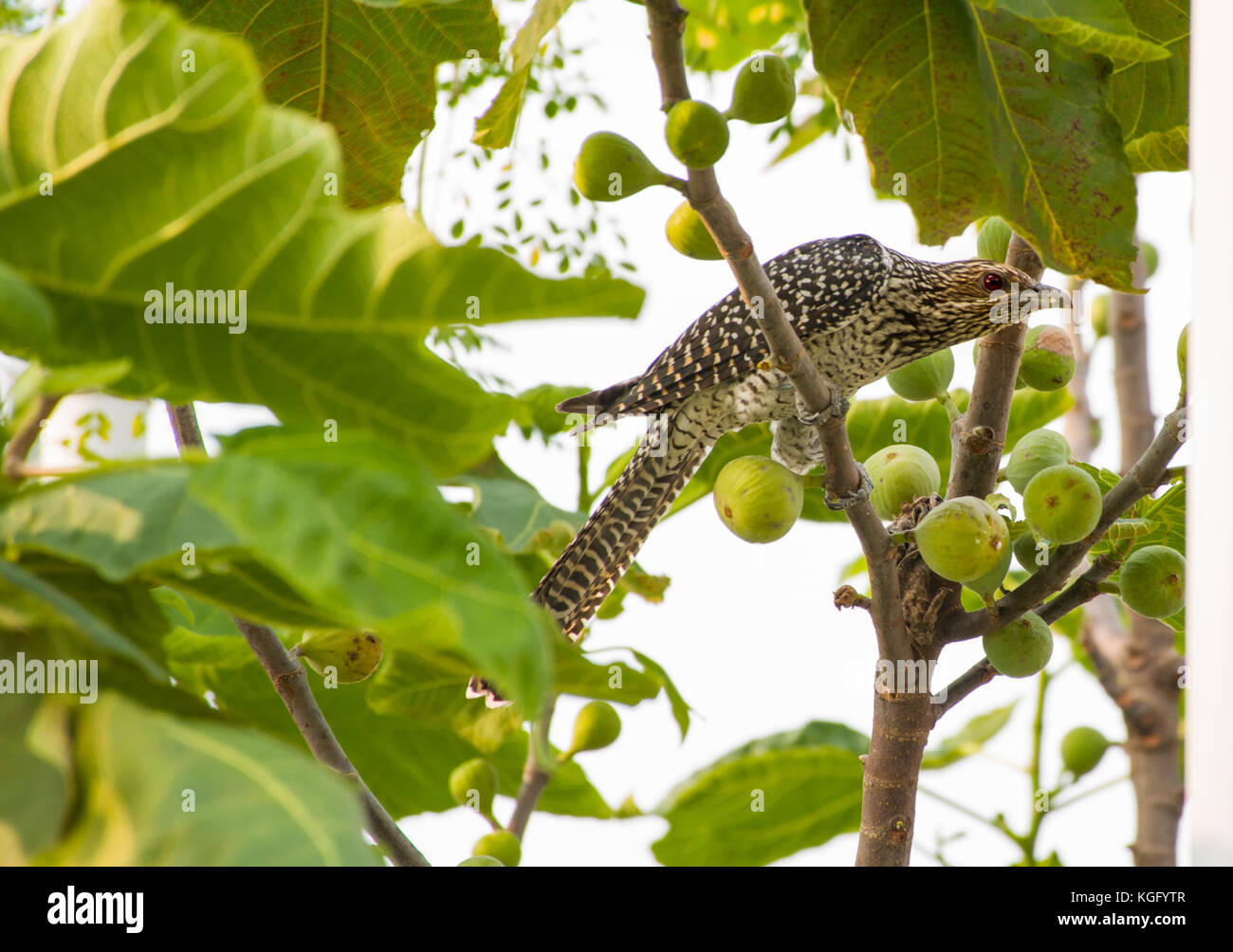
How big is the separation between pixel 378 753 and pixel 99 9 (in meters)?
1.45

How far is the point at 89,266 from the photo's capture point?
51cm

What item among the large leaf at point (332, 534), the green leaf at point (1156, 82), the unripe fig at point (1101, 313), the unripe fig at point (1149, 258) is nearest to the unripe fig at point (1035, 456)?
the green leaf at point (1156, 82)

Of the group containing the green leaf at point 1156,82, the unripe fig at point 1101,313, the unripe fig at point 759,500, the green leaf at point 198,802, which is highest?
the unripe fig at point 1101,313

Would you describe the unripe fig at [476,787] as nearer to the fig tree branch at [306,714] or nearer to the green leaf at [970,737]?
the fig tree branch at [306,714]

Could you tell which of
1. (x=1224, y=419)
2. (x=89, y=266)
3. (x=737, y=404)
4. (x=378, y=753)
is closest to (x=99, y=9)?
(x=89, y=266)

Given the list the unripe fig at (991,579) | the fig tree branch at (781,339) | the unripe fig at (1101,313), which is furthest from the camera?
the unripe fig at (1101,313)

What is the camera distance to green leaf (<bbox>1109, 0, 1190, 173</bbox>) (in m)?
1.20

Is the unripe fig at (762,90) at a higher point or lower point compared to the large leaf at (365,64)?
lower

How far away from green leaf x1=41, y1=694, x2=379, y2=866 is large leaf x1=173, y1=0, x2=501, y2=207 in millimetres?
930

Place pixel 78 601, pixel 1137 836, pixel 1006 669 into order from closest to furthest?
pixel 78 601, pixel 1006 669, pixel 1137 836

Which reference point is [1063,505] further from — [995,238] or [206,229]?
[206,229]

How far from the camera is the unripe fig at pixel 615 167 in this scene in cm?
93

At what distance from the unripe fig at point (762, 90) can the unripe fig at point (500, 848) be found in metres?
0.84

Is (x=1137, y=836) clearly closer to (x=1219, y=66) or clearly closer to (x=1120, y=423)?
(x=1120, y=423)
